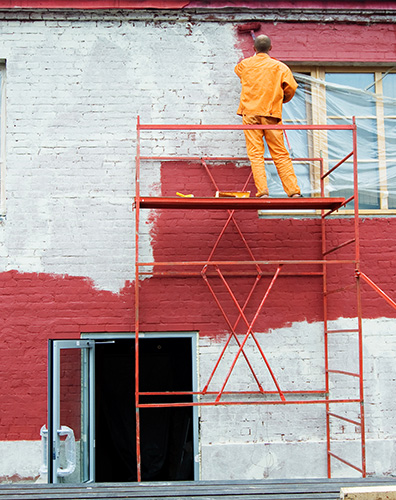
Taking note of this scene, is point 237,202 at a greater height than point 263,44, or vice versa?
point 263,44

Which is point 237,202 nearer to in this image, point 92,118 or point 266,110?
point 266,110

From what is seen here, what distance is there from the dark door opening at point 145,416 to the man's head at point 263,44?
4.13 metres

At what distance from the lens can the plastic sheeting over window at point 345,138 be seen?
7.66m

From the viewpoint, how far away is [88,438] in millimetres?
7059

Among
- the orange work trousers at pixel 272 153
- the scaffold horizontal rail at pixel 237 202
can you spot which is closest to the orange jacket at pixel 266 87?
the orange work trousers at pixel 272 153

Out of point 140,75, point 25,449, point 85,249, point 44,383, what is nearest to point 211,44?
point 140,75

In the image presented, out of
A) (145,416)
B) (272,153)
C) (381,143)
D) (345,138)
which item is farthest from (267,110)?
(145,416)

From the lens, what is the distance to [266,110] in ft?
22.6

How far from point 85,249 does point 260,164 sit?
2187mm

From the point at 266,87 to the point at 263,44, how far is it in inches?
21.6

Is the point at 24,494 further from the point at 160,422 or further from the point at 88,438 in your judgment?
the point at 160,422

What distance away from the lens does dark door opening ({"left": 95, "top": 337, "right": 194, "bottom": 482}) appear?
30.5 feet

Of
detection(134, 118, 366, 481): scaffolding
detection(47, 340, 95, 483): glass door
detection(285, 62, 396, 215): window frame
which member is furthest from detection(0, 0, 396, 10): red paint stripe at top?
detection(47, 340, 95, 483): glass door

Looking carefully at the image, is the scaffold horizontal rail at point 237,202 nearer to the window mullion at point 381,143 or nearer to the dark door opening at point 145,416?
the window mullion at point 381,143
